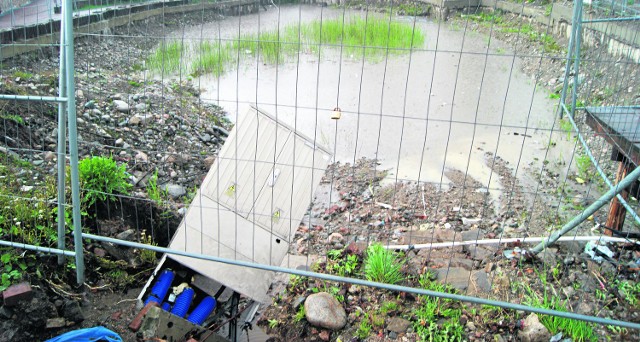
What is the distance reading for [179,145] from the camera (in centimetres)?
546

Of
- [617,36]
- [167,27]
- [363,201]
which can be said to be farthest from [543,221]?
[167,27]

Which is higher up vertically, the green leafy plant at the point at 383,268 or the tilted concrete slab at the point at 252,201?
the tilted concrete slab at the point at 252,201

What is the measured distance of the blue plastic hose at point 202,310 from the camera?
122 inches

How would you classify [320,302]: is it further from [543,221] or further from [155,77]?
[155,77]

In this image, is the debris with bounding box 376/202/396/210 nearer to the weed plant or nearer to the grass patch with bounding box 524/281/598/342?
the grass patch with bounding box 524/281/598/342

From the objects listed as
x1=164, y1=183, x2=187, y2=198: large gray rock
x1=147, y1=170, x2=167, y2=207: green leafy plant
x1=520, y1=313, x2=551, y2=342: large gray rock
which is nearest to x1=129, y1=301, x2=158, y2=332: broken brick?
x1=147, y1=170, x2=167, y2=207: green leafy plant

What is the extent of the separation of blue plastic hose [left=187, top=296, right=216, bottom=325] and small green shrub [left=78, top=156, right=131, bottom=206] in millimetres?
946

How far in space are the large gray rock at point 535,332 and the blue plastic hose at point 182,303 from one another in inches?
71.0

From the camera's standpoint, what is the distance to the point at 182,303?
310cm

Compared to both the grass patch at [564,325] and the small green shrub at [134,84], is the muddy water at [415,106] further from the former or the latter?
the grass patch at [564,325]

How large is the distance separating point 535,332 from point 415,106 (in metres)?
4.80

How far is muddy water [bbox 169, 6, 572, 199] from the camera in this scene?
5832 millimetres

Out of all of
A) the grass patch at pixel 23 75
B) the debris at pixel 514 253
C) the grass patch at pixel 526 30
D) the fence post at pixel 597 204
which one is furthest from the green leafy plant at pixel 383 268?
the grass patch at pixel 526 30

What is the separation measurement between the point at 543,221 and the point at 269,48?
5562 millimetres
